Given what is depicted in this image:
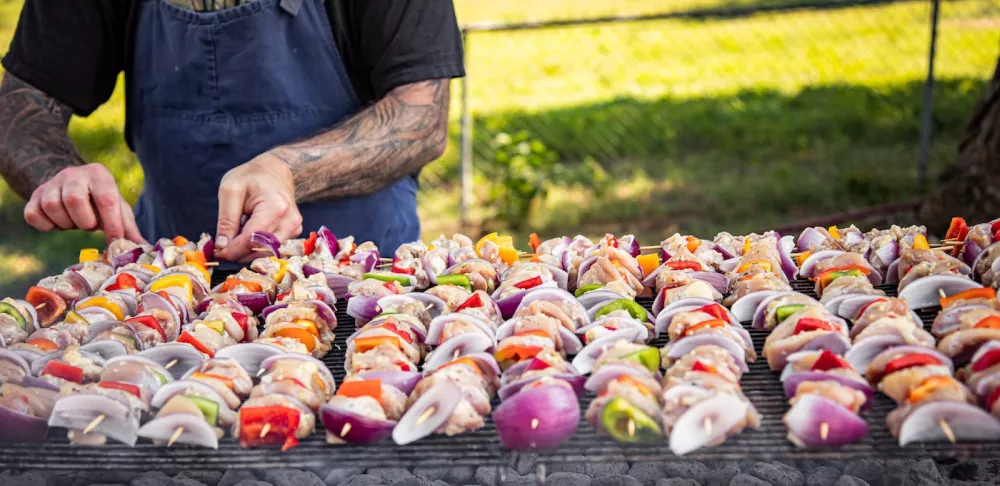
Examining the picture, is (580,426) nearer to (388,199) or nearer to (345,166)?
(345,166)

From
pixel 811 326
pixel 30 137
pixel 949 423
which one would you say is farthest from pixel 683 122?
pixel 949 423

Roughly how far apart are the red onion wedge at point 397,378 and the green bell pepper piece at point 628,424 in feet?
1.36

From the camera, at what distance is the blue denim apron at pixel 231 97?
3.26 m

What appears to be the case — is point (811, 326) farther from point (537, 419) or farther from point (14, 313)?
point (14, 313)

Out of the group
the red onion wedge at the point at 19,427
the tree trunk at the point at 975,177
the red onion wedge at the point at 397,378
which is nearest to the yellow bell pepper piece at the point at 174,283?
the red onion wedge at the point at 19,427

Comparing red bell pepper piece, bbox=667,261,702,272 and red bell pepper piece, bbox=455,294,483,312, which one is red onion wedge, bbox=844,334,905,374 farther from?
red bell pepper piece, bbox=455,294,483,312

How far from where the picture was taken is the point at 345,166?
10.6 ft

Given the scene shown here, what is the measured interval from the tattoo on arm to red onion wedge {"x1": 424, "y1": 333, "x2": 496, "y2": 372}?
1.90m

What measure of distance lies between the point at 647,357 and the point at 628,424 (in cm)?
27

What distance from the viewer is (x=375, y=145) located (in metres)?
3.26

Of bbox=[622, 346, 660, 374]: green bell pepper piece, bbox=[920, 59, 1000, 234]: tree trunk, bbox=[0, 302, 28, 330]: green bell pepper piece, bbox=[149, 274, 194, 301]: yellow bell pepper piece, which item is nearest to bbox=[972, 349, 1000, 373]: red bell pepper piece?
bbox=[622, 346, 660, 374]: green bell pepper piece

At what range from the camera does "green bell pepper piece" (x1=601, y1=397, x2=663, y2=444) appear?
168cm

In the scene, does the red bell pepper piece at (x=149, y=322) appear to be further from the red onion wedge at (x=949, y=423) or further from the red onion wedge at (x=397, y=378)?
the red onion wedge at (x=949, y=423)

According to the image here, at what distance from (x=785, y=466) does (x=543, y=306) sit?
2.32 ft
